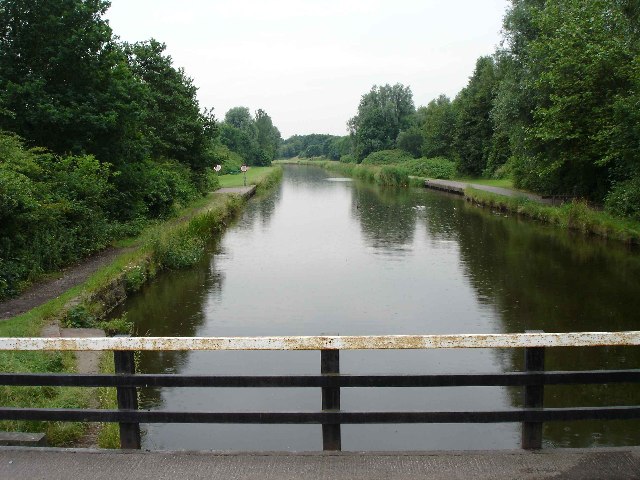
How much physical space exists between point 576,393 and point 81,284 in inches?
353

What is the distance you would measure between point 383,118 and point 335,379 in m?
87.6

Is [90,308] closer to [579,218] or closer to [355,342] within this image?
[355,342]

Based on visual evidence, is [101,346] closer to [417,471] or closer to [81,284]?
[417,471]

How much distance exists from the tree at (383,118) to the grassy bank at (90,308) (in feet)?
216

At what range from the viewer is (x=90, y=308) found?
1062 centimetres

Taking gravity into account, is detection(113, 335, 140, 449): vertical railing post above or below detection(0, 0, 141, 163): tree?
below

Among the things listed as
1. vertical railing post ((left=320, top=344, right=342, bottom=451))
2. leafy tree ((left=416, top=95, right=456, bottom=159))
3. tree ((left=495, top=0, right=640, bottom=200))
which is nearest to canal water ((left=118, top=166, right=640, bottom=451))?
vertical railing post ((left=320, top=344, right=342, bottom=451))

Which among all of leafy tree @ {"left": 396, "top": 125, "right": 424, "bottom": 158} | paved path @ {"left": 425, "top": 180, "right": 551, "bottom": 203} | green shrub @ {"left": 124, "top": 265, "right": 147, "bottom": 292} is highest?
leafy tree @ {"left": 396, "top": 125, "right": 424, "bottom": 158}

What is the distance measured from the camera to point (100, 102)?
1778 centimetres

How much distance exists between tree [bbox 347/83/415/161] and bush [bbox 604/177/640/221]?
66.3 m

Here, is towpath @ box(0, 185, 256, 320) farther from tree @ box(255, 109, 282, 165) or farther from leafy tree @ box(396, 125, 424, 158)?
tree @ box(255, 109, 282, 165)

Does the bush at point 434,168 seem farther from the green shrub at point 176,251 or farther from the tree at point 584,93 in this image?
the green shrub at point 176,251

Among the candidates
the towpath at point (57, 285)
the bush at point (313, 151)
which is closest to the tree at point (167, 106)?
the towpath at point (57, 285)

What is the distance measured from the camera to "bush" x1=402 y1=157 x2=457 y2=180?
181 feet
